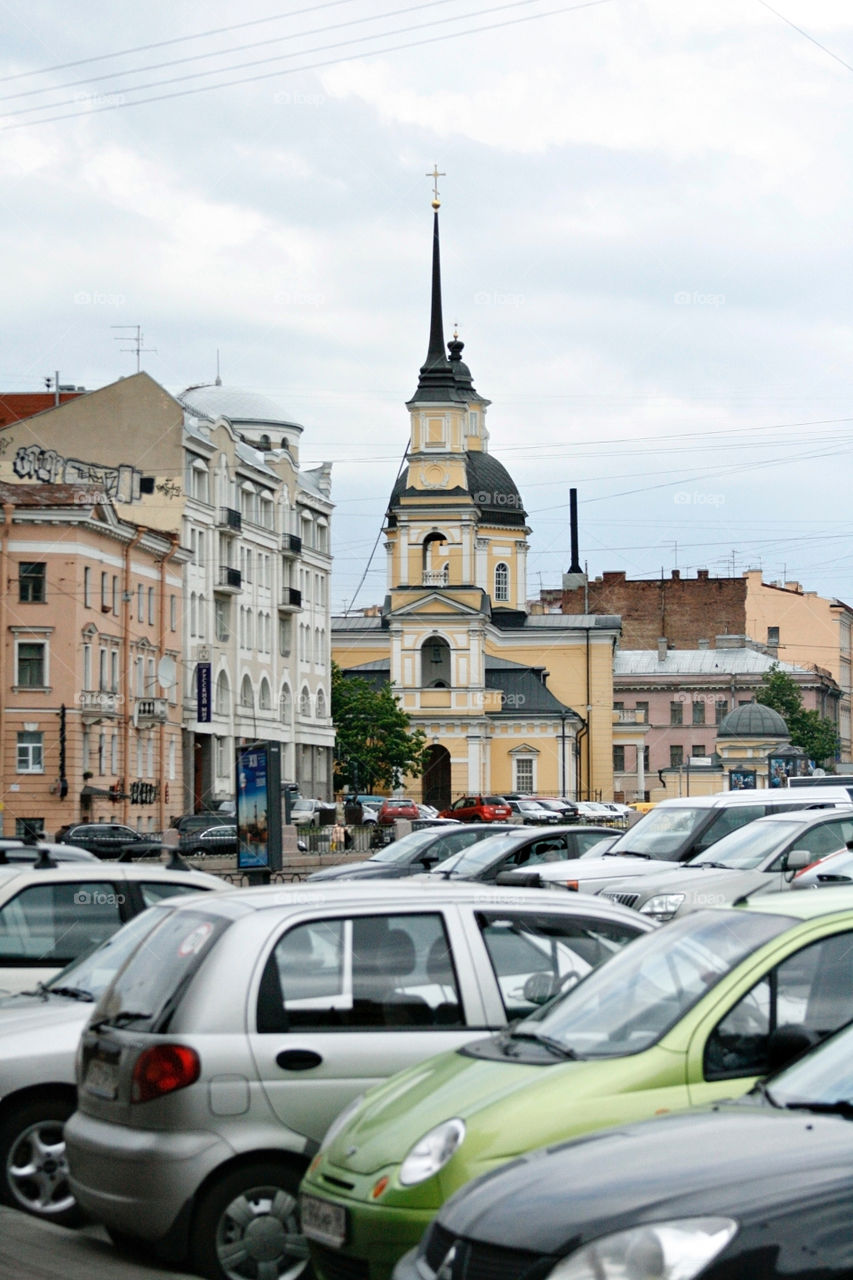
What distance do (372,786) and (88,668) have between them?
122ft

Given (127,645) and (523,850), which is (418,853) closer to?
(523,850)

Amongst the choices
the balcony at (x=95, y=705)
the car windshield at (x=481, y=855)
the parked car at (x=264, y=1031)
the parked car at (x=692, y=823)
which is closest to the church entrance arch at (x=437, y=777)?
the balcony at (x=95, y=705)

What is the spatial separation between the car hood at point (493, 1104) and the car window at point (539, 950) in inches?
53.2

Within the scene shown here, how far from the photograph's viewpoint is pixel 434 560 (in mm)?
117312

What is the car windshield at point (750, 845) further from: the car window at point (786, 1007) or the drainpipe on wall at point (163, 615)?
the drainpipe on wall at point (163, 615)

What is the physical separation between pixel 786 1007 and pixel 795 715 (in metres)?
121

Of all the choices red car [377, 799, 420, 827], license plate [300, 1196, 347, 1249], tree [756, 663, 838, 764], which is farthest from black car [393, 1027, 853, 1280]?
tree [756, 663, 838, 764]

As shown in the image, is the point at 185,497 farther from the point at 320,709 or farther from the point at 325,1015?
the point at 325,1015

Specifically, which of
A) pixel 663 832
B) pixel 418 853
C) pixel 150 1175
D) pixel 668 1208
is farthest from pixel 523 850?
pixel 668 1208

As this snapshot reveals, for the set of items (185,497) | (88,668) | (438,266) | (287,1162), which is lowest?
(287,1162)

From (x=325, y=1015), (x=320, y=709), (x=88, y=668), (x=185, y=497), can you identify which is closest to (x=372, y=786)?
(x=320, y=709)

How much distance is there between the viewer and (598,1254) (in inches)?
194

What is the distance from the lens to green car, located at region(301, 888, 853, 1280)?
21.6 ft

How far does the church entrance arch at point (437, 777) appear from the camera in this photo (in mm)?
112250
